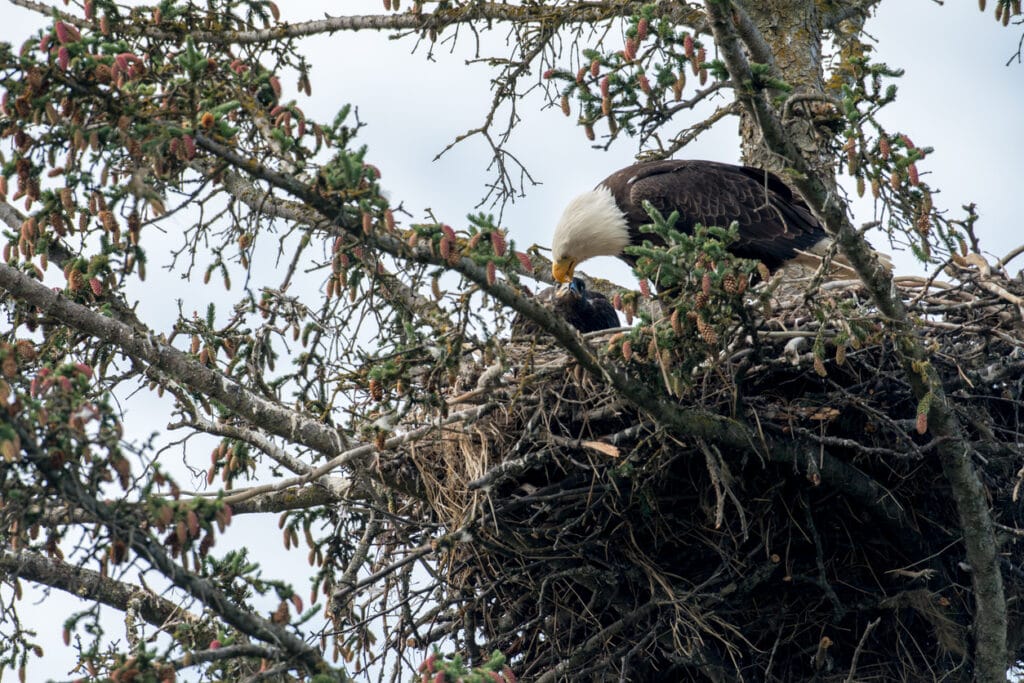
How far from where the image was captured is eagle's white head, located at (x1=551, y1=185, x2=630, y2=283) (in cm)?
735

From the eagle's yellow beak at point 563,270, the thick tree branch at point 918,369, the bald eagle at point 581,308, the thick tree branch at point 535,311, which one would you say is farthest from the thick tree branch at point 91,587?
the eagle's yellow beak at point 563,270

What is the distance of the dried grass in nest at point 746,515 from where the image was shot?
5309 mm

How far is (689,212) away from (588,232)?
0.76 m

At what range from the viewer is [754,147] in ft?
25.2

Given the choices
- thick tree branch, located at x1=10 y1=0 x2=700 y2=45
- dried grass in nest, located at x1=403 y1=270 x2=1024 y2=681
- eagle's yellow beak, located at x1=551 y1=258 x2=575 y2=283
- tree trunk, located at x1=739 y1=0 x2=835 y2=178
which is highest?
thick tree branch, located at x1=10 y1=0 x2=700 y2=45

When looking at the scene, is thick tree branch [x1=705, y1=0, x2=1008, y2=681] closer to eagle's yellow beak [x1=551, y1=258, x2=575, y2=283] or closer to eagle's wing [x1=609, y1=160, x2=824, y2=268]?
eagle's wing [x1=609, y1=160, x2=824, y2=268]

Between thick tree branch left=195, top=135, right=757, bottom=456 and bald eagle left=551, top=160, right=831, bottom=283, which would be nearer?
thick tree branch left=195, top=135, right=757, bottom=456

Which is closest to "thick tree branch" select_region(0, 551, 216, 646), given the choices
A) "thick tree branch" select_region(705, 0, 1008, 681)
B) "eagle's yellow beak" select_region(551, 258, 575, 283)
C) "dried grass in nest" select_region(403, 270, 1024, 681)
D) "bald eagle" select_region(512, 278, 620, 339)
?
"dried grass in nest" select_region(403, 270, 1024, 681)

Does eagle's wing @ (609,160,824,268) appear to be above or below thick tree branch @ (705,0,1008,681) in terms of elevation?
above

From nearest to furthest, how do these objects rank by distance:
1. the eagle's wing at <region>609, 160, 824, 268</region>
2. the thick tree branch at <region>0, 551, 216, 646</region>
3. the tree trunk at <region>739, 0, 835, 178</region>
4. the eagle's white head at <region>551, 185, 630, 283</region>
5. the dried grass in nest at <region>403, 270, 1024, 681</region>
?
the thick tree branch at <region>0, 551, 216, 646</region>
the dried grass in nest at <region>403, 270, 1024, 681</region>
the eagle's wing at <region>609, 160, 824, 268</region>
the eagle's white head at <region>551, 185, 630, 283</region>
the tree trunk at <region>739, 0, 835, 178</region>

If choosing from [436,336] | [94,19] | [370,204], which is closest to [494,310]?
[436,336]

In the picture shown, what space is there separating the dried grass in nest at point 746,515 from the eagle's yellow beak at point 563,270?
1803 mm

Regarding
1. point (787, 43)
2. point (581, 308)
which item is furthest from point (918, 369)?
point (787, 43)

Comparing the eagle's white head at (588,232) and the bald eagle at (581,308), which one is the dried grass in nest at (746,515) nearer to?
the bald eagle at (581,308)
